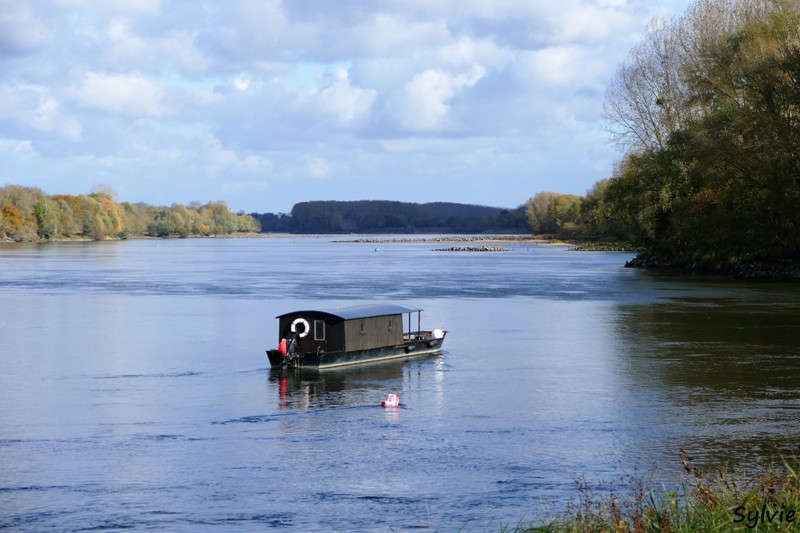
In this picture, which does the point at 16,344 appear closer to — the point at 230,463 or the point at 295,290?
the point at 230,463

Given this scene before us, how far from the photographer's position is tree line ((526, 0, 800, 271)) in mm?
68562

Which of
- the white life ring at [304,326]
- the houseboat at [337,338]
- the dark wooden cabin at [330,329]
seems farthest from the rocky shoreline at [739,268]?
the white life ring at [304,326]

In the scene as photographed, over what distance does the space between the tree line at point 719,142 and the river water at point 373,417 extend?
67.8 ft

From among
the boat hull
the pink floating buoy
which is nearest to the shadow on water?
the pink floating buoy

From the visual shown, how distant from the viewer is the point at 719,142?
70688 mm

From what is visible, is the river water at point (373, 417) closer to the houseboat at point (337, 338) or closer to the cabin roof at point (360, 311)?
the houseboat at point (337, 338)

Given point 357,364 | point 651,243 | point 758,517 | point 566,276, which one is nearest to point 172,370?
point 357,364

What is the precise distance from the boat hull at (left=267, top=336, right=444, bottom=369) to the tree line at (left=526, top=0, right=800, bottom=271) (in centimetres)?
4001

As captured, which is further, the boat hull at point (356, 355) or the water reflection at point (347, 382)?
the boat hull at point (356, 355)

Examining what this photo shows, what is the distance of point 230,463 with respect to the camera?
802 inches

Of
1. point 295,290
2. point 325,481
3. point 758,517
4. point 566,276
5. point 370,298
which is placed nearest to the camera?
point 758,517

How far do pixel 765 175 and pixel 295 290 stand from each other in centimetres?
3300

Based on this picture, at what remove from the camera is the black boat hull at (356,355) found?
33.1 m

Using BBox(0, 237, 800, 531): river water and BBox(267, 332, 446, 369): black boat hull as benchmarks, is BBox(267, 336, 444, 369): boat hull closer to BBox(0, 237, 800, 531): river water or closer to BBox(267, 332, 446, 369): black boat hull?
BBox(267, 332, 446, 369): black boat hull
